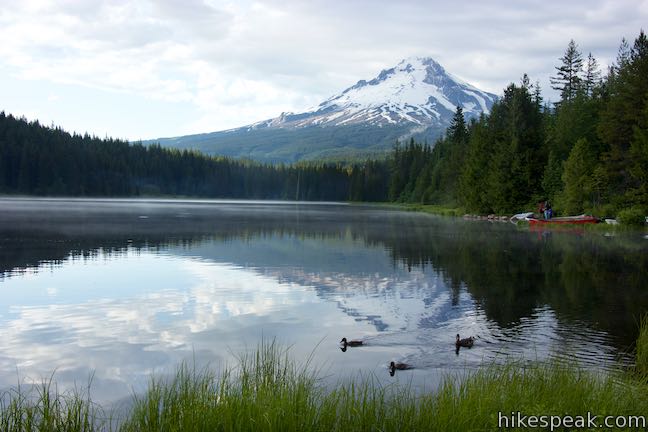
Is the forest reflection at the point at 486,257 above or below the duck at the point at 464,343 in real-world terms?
above

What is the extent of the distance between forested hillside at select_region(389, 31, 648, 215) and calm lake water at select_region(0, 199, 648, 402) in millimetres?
24313

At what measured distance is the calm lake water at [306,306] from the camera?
49.1 feet

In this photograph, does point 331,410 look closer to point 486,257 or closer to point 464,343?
point 464,343

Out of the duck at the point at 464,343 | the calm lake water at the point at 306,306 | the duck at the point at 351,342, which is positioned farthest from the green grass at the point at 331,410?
the duck at the point at 351,342

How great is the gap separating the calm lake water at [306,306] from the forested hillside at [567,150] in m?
24.3

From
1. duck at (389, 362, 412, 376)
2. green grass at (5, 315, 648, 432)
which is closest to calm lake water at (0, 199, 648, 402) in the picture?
duck at (389, 362, 412, 376)

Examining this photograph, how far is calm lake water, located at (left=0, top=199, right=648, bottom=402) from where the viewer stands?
49.1 feet

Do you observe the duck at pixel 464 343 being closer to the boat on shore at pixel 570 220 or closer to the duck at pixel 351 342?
the duck at pixel 351 342

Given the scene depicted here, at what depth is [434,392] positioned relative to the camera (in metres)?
11.9

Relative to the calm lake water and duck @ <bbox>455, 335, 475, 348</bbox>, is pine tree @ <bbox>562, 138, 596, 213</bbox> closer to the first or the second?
the calm lake water

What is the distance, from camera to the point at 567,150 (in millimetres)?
80375

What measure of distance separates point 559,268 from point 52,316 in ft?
78.7

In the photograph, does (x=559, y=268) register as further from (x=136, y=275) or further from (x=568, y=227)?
(x=568, y=227)

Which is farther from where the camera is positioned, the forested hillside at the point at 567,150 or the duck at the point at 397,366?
the forested hillside at the point at 567,150
